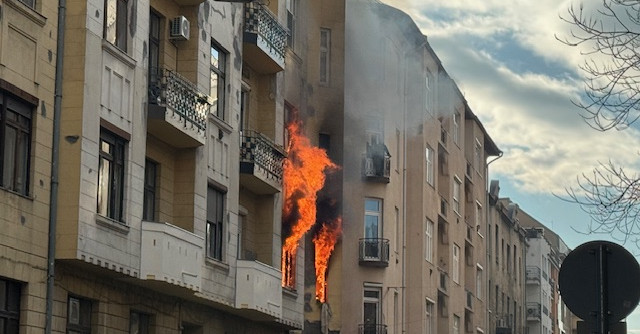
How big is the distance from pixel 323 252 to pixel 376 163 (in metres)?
4.40

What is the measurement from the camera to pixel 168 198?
2986 cm

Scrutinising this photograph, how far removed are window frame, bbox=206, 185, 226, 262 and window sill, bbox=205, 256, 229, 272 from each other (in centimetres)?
19

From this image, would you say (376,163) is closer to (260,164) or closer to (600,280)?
(260,164)

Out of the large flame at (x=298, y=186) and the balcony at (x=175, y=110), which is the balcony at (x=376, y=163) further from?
the balcony at (x=175, y=110)

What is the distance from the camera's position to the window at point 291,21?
1609 inches

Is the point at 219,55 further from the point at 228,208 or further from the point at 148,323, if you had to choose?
the point at 148,323

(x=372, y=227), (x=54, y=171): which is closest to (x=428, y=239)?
(x=372, y=227)

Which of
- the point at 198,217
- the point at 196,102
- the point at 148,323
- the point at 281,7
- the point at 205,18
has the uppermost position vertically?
the point at 281,7

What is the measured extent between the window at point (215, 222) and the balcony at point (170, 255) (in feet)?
7.90

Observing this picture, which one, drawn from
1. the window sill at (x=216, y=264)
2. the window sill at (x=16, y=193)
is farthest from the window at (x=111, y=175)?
the window sill at (x=216, y=264)

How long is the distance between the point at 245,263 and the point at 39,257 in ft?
32.2

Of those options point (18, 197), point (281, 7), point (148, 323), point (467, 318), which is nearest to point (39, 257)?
point (18, 197)

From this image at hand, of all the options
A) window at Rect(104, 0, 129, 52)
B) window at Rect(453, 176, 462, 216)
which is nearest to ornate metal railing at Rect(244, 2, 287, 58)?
window at Rect(104, 0, 129, 52)

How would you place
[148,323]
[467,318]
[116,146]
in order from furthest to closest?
[467,318], [148,323], [116,146]
